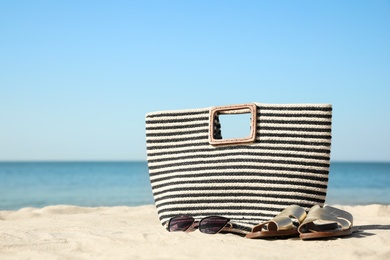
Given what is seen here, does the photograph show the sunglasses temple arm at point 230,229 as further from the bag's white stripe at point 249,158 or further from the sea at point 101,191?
the sea at point 101,191

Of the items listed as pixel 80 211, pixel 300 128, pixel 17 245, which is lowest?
pixel 80 211

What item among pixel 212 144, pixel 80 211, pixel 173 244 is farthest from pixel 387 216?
pixel 80 211

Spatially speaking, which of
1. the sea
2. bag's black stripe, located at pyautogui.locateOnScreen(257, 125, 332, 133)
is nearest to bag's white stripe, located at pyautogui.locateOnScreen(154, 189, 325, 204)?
bag's black stripe, located at pyautogui.locateOnScreen(257, 125, 332, 133)

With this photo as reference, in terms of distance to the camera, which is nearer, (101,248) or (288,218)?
(101,248)

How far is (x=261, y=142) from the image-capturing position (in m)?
3.59

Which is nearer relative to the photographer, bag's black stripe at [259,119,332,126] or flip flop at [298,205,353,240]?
flip flop at [298,205,353,240]

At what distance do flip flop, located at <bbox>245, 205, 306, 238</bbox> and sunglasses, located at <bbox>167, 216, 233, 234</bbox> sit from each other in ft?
0.63

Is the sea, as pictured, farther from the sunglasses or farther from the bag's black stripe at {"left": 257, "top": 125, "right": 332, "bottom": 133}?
the bag's black stripe at {"left": 257, "top": 125, "right": 332, "bottom": 133}

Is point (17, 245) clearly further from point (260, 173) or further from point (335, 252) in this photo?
point (335, 252)

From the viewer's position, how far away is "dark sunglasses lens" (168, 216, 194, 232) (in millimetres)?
3660

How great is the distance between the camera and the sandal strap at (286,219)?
10.7 ft

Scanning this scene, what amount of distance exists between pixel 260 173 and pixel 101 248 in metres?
1.13

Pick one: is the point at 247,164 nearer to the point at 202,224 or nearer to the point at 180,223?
the point at 202,224

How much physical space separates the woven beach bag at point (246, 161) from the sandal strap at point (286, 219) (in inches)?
5.6
